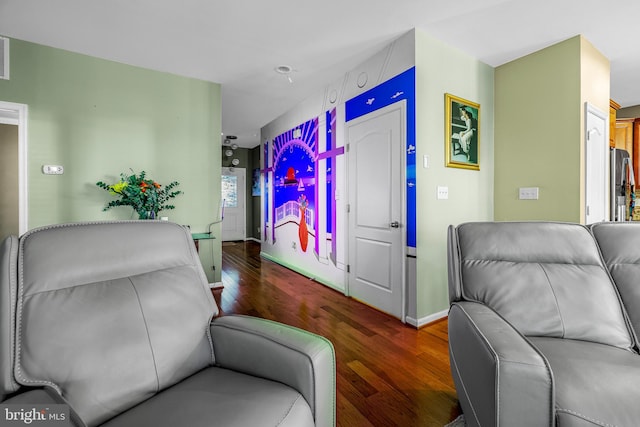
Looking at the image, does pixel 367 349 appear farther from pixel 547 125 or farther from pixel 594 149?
pixel 594 149

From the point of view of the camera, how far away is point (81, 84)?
3.07 meters

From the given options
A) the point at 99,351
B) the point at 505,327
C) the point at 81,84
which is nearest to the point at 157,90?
the point at 81,84

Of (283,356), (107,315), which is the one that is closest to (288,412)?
(283,356)

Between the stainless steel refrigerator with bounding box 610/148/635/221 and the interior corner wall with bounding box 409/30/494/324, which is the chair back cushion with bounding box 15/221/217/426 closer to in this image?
the interior corner wall with bounding box 409/30/494/324

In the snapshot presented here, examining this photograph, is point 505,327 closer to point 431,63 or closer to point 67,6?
point 431,63

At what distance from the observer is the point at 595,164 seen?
2.91 metres

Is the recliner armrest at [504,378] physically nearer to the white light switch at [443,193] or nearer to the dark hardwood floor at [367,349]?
the dark hardwood floor at [367,349]

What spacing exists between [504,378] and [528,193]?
2753mm

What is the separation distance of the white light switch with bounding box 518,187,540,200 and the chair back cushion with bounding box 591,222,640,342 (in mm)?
1570

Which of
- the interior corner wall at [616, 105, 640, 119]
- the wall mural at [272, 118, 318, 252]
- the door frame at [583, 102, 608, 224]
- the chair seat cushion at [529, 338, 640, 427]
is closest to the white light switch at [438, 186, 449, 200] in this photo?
the door frame at [583, 102, 608, 224]

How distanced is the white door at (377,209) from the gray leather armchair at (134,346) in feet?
6.37

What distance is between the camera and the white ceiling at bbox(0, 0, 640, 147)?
2.30 m

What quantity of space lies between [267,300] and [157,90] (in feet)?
9.14

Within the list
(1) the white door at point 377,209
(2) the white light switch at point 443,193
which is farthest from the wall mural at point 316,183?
(2) the white light switch at point 443,193
